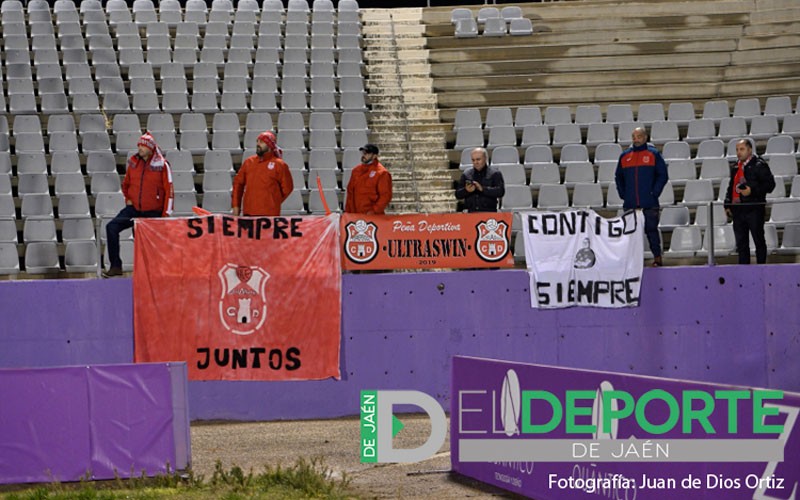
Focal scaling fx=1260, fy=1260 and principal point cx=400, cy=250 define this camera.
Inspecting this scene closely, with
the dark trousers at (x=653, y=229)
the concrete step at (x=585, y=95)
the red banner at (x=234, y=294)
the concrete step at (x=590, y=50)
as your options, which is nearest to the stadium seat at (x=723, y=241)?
the dark trousers at (x=653, y=229)

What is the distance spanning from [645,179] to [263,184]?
4438 mm

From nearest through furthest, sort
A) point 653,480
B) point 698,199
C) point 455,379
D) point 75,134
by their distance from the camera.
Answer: point 653,480, point 455,379, point 698,199, point 75,134

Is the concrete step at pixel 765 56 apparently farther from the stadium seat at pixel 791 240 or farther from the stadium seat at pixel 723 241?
the stadium seat at pixel 723 241

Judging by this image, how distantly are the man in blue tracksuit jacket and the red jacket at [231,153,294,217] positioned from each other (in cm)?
396

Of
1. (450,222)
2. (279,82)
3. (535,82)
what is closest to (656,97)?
(535,82)

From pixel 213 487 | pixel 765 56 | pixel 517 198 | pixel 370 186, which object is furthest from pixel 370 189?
pixel 765 56

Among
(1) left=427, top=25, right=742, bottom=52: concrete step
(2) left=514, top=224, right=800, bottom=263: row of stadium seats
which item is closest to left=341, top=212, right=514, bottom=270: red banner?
(2) left=514, top=224, right=800, bottom=263: row of stadium seats

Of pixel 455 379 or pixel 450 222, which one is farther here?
pixel 450 222

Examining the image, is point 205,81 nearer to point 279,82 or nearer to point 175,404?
point 279,82

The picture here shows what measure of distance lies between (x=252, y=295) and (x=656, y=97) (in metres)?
9.76

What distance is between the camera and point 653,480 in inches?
313

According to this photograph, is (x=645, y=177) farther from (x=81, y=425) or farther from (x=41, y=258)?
(x=81, y=425)

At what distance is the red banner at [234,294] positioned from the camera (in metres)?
14.1

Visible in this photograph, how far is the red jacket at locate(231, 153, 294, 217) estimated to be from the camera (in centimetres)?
1444
